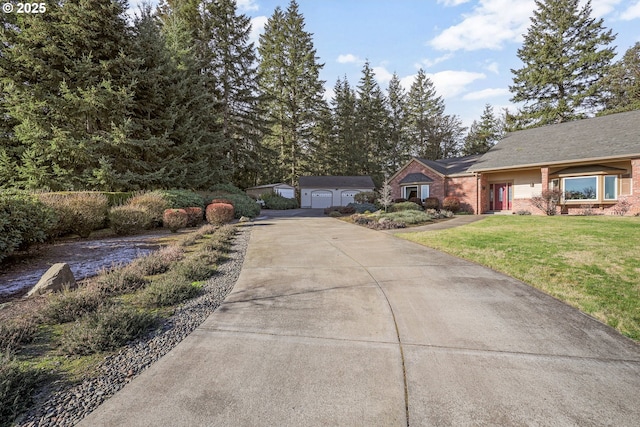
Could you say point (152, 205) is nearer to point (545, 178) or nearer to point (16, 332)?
point (16, 332)

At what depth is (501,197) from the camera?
58.6 ft

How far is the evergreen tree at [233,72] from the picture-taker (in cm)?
2598

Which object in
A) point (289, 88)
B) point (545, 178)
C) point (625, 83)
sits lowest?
point (545, 178)

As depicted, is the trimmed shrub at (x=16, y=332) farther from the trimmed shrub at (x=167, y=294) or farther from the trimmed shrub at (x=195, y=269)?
the trimmed shrub at (x=195, y=269)

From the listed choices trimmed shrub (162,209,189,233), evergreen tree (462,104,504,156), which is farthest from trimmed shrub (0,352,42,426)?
evergreen tree (462,104,504,156)

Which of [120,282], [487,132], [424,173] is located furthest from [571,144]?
[487,132]

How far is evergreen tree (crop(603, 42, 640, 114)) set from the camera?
72.9 feet

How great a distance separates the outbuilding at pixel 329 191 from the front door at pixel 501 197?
1511 cm

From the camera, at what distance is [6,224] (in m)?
5.63

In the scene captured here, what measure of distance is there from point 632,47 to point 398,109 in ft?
80.1

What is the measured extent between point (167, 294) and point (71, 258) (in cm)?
460

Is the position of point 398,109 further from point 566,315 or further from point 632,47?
point 566,315

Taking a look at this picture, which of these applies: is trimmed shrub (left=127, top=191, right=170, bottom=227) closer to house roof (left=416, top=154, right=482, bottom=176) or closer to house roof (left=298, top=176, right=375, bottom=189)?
house roof (left=416, top=154, right=482, bottom=176)

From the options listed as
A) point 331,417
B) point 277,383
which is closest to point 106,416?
point 277,383
